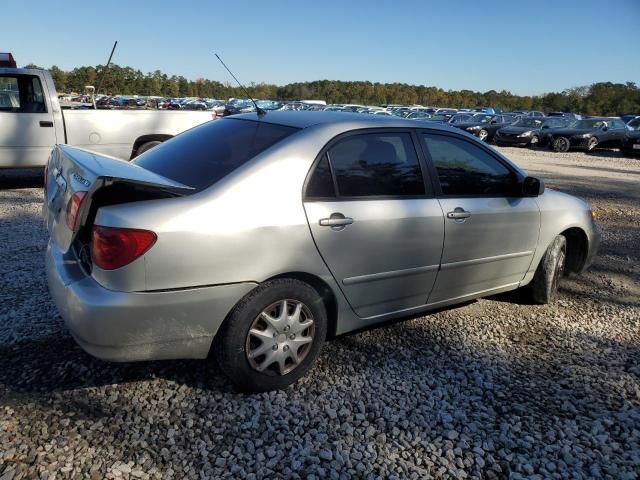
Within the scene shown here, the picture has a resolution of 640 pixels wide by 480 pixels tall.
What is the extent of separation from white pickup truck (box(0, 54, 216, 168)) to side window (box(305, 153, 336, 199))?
6261mm

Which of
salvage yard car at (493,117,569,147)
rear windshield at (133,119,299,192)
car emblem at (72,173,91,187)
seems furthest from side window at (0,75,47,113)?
salvage yard car at (493,117,569,147)

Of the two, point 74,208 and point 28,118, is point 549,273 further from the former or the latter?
point 28,118

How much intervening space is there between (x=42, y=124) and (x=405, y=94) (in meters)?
91.3

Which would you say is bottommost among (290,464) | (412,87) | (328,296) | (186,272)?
(290,464)

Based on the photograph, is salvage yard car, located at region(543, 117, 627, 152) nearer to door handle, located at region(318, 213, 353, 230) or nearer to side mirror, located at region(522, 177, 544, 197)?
side mirror, located at region(522, 177, 544, 197)

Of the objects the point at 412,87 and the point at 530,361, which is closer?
the point at 530,361

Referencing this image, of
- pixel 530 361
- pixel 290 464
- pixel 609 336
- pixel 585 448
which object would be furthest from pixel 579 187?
pixel 290 464

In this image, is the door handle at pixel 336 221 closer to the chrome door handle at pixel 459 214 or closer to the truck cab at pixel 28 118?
the chrome door handle at pixel 459 214

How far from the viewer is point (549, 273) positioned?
13.8 feet

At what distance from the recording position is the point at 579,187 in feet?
36.9

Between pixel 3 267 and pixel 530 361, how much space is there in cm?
457

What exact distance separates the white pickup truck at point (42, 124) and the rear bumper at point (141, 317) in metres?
6.11

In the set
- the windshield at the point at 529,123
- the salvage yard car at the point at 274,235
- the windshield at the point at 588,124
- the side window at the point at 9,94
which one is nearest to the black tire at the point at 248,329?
the salvage yard car at the point at 274,235

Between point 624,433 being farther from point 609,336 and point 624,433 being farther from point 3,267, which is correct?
point 3,267
